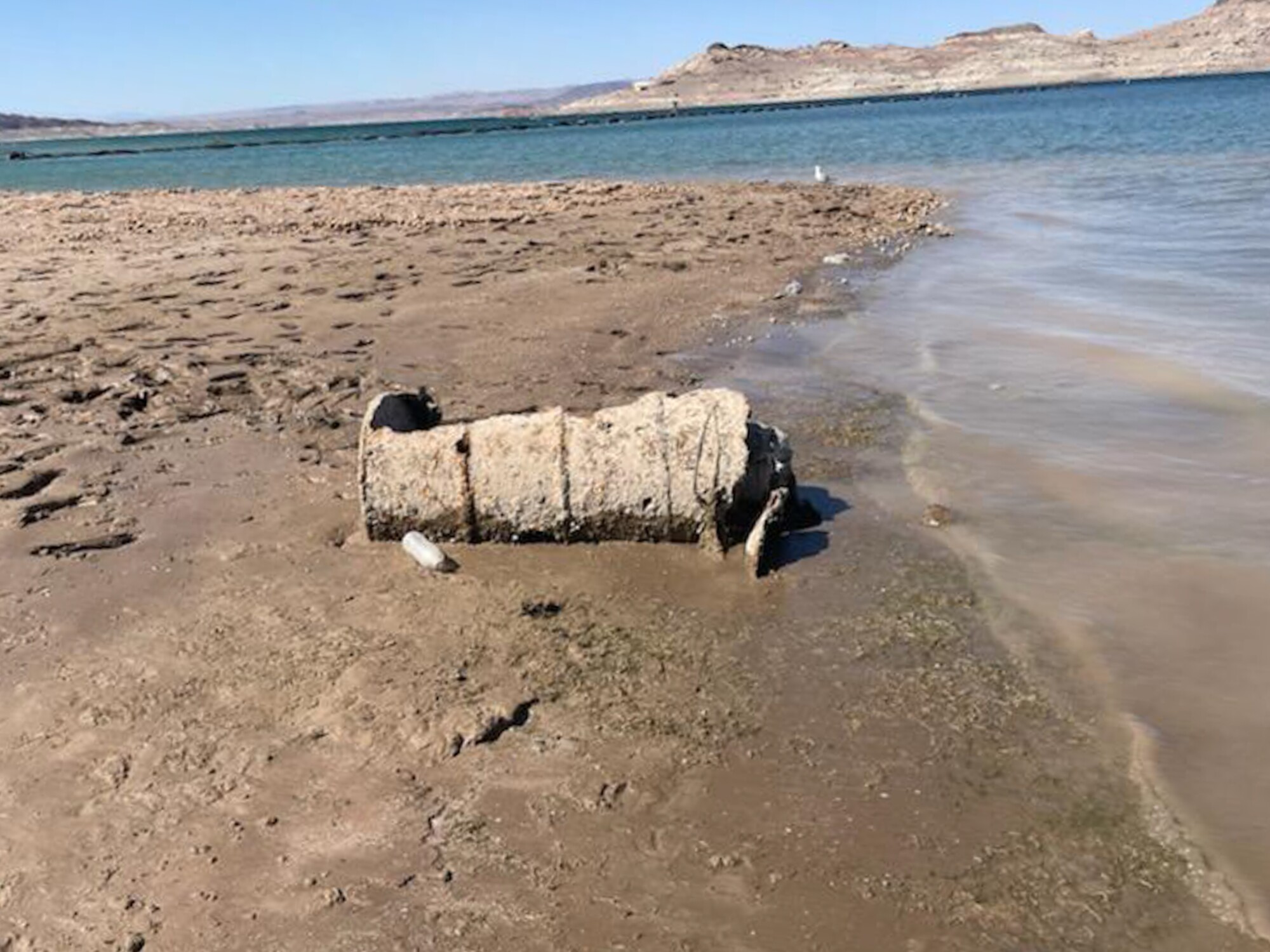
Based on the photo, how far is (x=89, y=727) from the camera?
3967 mm

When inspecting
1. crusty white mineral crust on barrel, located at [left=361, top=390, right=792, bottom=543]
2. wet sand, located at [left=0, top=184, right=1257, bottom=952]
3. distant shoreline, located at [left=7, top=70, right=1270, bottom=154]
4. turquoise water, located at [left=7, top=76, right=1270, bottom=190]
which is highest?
crusty white mineral crust on barrel, located at [left=361, top=390, right=792, bottom=543]

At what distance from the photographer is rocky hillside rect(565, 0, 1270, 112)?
471 feet

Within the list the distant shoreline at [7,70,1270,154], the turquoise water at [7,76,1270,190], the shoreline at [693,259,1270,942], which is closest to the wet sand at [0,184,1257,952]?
the shoreline at [693,259,1270,942]

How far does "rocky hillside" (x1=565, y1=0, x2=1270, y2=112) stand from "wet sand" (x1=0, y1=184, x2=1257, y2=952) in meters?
156

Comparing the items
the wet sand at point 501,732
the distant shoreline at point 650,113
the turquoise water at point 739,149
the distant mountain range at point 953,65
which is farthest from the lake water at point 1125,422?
the distant mountain range at point 953,65

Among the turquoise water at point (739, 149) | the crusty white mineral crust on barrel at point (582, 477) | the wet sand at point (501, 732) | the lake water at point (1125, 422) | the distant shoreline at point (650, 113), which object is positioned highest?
the crusty white mineral crust on barrel at point (582, 477)

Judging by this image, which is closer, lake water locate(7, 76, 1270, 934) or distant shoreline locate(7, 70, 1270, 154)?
lake water locate(7, 76, 1270, 934)

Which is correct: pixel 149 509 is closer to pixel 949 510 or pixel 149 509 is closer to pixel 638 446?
pixel 638 446

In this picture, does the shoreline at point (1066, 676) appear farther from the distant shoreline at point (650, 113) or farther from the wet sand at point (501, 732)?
the distant shoreline at point (650, 113)

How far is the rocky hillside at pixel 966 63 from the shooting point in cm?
14362

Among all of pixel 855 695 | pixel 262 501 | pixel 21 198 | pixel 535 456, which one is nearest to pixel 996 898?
pixel 855 695

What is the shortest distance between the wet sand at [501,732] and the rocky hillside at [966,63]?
513ft

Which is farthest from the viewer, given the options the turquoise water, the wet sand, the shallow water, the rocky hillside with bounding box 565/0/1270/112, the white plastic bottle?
the rocky hillside with bounding box 565/0/1270/112

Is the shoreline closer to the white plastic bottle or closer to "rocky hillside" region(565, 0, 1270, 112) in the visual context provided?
the white plastic bottle
